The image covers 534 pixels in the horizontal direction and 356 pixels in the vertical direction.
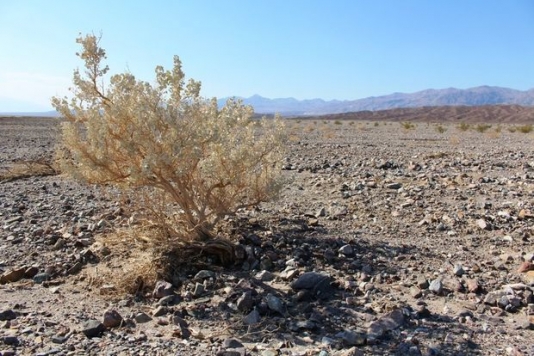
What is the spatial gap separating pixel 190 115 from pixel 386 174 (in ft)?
20.2

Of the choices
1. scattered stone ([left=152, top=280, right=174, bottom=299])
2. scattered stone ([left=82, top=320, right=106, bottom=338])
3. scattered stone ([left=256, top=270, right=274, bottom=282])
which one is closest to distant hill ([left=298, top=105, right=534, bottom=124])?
scattered stone ([left=256, top=270, right=274, bottom=282])

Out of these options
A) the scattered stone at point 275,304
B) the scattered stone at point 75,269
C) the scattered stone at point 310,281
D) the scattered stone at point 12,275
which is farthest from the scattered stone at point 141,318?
the scattered stone at point 12,275

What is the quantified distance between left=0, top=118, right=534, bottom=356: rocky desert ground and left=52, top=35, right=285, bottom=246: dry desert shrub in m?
0.55

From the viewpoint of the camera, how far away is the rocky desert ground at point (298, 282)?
3.44 m

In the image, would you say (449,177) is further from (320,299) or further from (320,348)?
(320,348)

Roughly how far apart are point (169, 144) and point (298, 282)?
1.66 meters

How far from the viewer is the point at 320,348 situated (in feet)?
10.9

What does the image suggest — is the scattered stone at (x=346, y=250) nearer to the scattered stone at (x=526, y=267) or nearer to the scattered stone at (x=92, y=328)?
the scattered stone at (x=526, y=267)

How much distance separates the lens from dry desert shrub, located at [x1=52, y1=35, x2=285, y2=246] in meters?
4.41

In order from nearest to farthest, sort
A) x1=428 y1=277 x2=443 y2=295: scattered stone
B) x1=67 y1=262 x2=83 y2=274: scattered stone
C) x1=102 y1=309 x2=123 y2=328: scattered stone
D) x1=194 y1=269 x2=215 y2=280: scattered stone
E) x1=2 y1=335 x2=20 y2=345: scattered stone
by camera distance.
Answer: x1=2 y1=335 x2=20 y2=345: scattered stone → x1=102 y1=309 x2=123 y2=328: scattered stone → x1=428 y1=277 x2=443 y2=295: scattered stone → x1=194 y1=269 x2=215 y2=280: scattered stone → x1=67 y1=262 x2=83 y2=274: scattered stone

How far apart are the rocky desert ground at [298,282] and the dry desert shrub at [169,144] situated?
546 millimetres

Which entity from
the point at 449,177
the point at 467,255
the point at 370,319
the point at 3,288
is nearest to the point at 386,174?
the point at 449,177

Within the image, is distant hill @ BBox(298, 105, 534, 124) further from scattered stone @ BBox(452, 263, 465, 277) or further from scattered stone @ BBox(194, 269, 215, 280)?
scattered stone @ BBox(194, 269, 215, 280)

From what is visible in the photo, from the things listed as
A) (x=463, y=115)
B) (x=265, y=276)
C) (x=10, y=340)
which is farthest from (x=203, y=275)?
(x=463, y=115)
